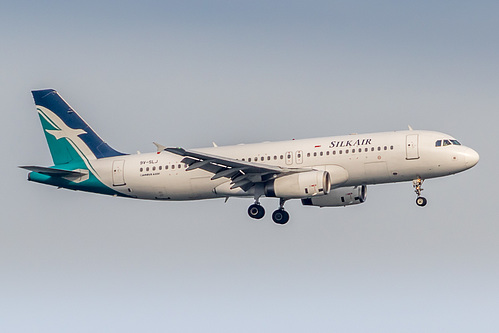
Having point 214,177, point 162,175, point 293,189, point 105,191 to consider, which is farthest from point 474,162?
point 105,191

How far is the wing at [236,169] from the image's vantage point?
57.4 metres

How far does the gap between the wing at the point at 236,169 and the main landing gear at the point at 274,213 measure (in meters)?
1.67

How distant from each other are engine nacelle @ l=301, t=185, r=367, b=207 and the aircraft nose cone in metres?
8.37

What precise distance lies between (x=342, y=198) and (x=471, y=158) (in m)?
9.86

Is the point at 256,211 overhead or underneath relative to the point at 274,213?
underneath

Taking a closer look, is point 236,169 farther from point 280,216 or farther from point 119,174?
point 119,174

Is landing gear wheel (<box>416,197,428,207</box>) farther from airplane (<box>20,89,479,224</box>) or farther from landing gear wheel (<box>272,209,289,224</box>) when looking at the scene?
landing gear wheel (<box>272,209,289,224</box>)

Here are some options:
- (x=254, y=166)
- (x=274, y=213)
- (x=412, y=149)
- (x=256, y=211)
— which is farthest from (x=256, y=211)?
(x=412, y=149)

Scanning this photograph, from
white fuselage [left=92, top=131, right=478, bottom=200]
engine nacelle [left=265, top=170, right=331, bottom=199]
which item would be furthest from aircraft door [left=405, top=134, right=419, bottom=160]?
engine nacelle [left=265, top=170, right=331, bottom=199]

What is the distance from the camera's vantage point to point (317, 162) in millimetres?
58500

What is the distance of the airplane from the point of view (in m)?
57.0

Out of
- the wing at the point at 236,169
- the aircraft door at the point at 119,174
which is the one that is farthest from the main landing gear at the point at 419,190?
the aircraft door at the point at 119,174

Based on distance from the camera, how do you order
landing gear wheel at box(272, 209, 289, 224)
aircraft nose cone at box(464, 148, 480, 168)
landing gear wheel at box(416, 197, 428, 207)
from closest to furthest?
1. aircraft nose cone at box(464, 148, 480, 168)
2. landing gear wheel at box(416, 197, 428, 207)
3. landing gear wheel at box(272, 209, 289, 224)

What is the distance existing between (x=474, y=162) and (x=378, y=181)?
598 centimetres
